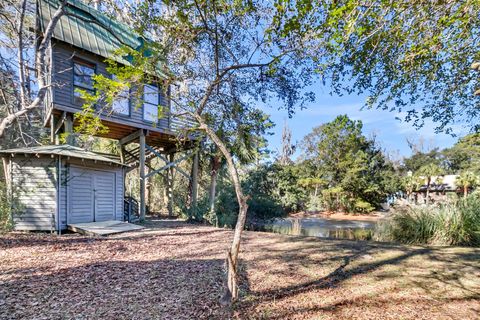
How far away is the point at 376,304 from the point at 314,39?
11.9 ft

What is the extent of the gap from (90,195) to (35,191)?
1.49 meters

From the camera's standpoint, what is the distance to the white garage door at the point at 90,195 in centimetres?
799

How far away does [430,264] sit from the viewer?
12.8 ft

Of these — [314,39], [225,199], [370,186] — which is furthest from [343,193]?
[314,39]

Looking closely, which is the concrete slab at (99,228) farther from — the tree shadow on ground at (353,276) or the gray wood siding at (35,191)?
the tree shadow on ground at (353,276)

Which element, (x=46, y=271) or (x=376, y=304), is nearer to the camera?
(x=376, y=304)

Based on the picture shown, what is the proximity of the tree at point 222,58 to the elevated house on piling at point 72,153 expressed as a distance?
159 centimetres

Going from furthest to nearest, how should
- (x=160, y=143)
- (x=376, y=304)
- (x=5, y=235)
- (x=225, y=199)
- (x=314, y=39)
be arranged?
(x=160, y=143)
(x=225, y=199)
(x=5, y=235)
(x=314, y=39)
(x=376, y=304)

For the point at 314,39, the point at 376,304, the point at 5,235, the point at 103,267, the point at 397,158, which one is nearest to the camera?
the point at 376,304

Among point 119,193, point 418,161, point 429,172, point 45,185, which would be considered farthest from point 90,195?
point 418,161

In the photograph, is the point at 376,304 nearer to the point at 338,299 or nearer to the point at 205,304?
the point at 338,299

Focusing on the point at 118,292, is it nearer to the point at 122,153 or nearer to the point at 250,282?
the point at 250,282

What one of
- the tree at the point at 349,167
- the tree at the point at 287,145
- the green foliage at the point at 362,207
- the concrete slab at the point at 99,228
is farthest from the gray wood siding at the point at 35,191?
the tree at the point at 287,145

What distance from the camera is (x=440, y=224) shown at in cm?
603
